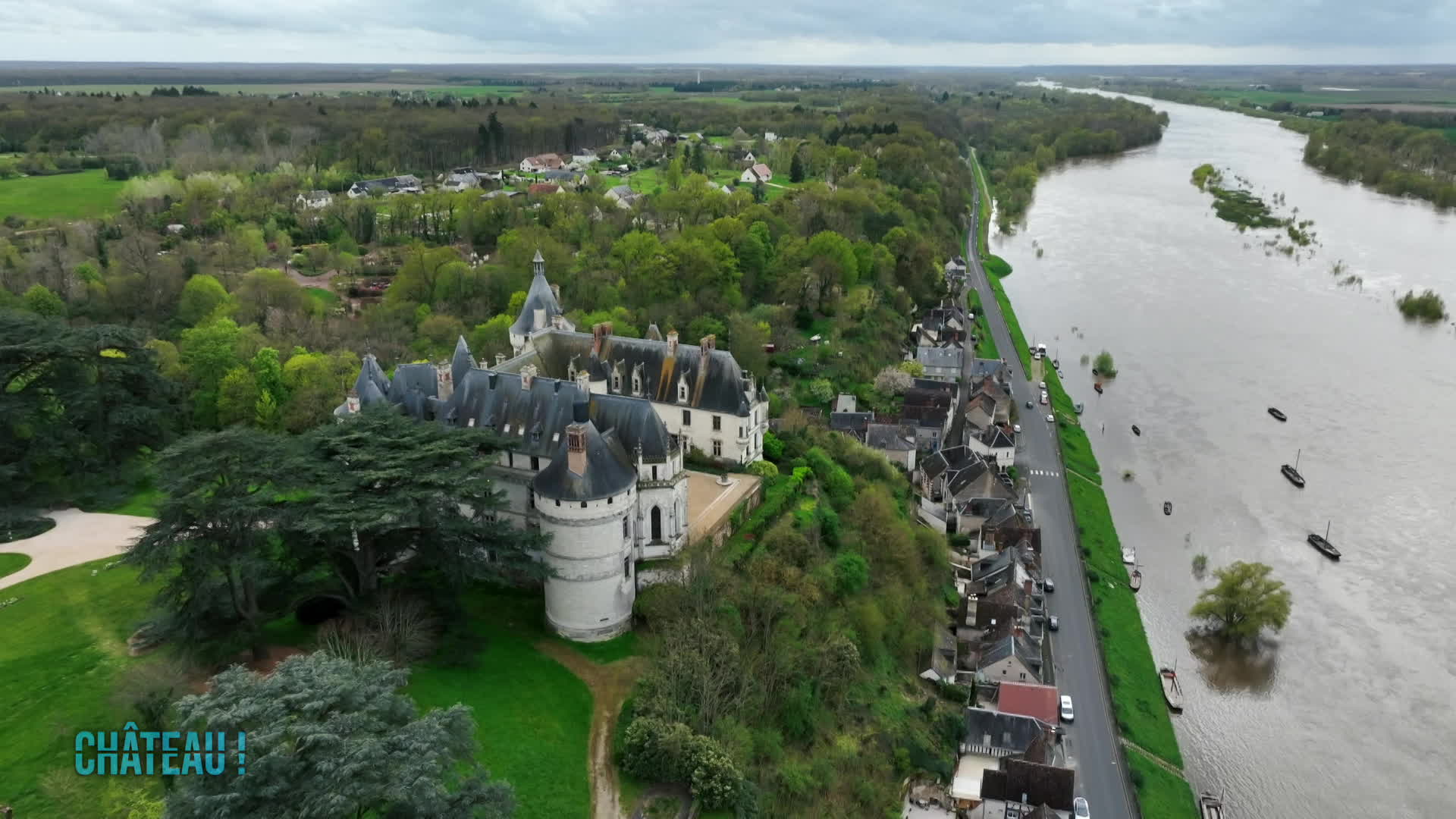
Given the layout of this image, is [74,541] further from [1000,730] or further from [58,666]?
[1000,730]

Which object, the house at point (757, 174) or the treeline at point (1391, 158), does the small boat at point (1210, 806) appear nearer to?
the house at point (757, 174)

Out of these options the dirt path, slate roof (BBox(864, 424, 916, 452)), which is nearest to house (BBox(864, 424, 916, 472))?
slate roof (BBox(864, 424, 916, 452))

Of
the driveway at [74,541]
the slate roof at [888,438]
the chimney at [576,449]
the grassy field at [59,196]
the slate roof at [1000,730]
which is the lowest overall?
the slate roof at [1000,730]

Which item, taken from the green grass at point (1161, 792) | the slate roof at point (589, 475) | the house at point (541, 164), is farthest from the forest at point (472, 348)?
the house at point (541, 164)

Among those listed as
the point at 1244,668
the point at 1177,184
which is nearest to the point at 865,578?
the point at 1244,668

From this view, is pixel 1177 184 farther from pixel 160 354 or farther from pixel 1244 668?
pixel 160 354
